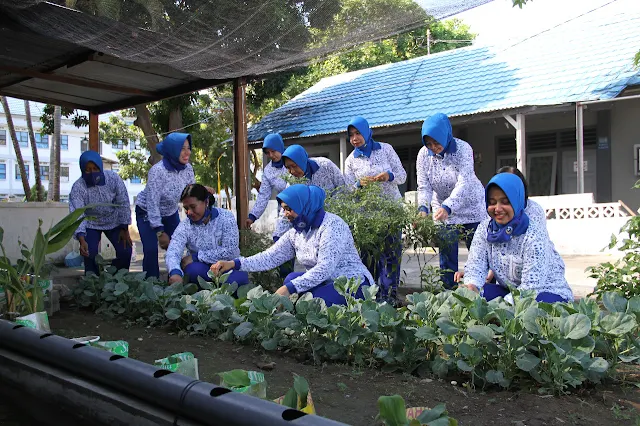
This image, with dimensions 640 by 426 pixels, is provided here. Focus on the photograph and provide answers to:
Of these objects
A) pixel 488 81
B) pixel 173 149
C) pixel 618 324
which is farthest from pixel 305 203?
pixel 488 81

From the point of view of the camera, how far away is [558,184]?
13.2m

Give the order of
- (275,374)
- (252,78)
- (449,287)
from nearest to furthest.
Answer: (275,374), (449,287), (252,78)

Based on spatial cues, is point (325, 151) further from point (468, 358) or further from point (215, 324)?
point (468, 358)

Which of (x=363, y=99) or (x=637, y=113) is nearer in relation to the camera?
(x=637, y=113)

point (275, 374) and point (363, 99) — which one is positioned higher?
point (363, 99)

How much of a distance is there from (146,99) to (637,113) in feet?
29.6

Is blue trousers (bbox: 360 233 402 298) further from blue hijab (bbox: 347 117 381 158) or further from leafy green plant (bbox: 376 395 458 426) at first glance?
leafy green plant (bbox: 376 395 458 426)

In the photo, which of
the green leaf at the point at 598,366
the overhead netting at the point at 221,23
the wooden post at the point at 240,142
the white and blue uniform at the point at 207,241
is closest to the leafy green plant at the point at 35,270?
the white and blue uniform at the point at 207,241

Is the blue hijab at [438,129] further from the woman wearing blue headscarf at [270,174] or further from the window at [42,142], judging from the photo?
the window at [42,142]

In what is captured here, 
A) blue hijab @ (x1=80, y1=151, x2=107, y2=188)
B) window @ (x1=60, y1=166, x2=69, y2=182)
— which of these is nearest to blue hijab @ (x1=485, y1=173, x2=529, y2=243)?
blue hijab @ (x1=80, y1=151, x2=107, y2=188)

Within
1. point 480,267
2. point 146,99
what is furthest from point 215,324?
point 146,99

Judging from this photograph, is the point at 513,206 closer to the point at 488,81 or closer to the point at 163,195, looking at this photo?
the point at 163,195

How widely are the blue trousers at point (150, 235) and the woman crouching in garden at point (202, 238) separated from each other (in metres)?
0.88

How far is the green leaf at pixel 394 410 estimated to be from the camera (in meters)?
1.75
